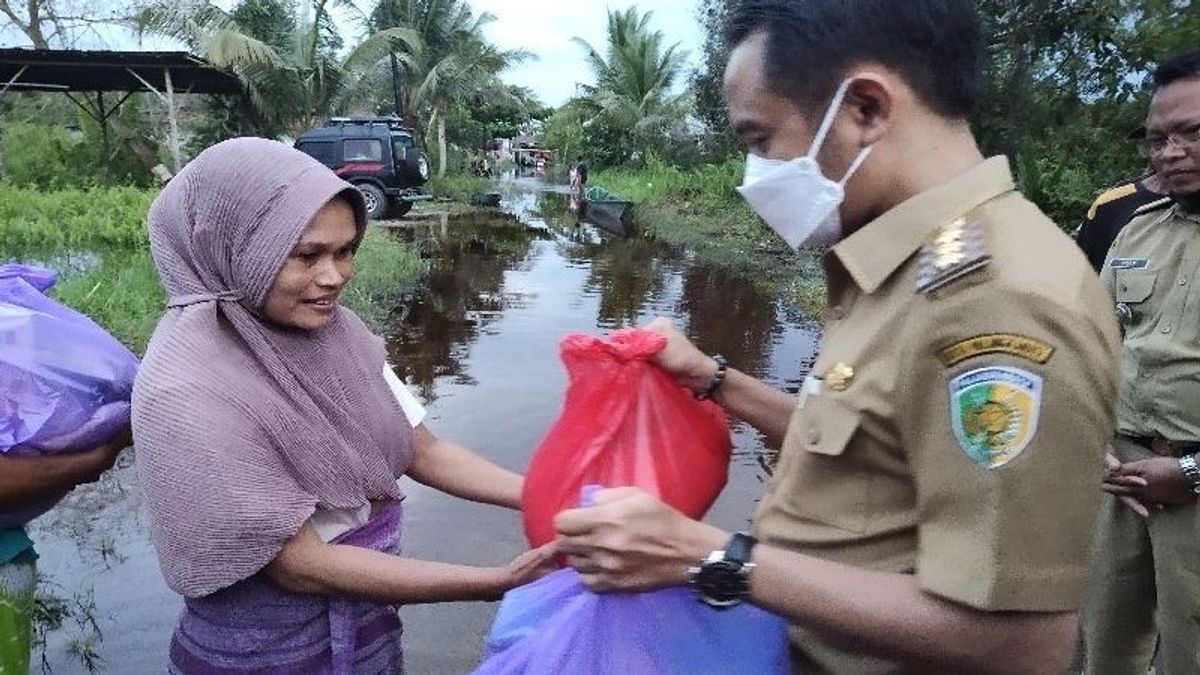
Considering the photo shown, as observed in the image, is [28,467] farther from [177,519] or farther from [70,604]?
Result: [70,604]

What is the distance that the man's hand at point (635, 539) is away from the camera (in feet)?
3.19

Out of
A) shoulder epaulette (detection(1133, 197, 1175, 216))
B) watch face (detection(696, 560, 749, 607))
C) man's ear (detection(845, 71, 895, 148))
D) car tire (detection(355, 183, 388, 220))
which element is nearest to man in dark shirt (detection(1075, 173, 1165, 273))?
shoulder epaulette (detection(1133, 197, 1175, 216))

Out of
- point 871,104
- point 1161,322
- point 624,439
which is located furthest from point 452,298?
point 871,104

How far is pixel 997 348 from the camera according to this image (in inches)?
34.6

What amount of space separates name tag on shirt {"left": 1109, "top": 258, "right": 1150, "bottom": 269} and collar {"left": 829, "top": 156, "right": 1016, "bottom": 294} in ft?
5.03

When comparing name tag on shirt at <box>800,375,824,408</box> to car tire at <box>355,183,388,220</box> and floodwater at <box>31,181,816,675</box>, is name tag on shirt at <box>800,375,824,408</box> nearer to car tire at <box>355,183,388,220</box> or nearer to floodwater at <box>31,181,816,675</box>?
floodwater at <box>31,181,816,675</box>

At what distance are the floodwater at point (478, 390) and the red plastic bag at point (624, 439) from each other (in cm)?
207

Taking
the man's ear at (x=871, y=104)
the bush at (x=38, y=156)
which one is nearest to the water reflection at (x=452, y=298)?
the man's ear at (x=871, y=104)

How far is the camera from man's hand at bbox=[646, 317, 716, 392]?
1434 millimetres

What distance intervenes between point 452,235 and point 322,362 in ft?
49.1

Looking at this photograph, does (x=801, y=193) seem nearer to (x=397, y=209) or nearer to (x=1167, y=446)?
(x=1167, y=446)

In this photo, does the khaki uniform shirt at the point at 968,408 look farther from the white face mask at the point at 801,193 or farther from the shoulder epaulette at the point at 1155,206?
the shoulder epaulette at the point at 1155,206

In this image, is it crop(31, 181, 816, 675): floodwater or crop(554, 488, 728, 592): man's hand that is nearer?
crop(554, 488, 728, 592): man's hand

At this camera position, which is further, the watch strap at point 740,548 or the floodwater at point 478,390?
the floodwater at point 478,390
